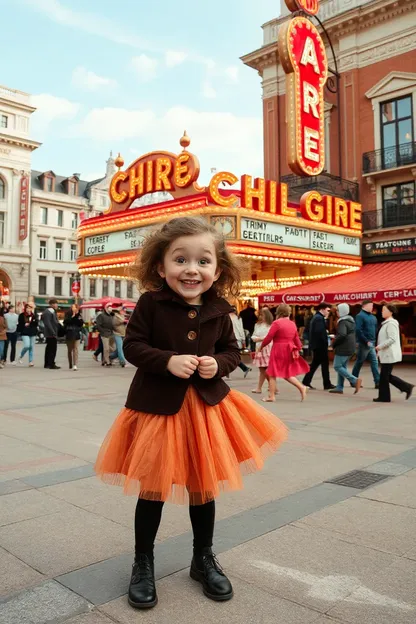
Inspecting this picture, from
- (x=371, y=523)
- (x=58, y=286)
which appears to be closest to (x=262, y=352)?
(x=371, y=523)

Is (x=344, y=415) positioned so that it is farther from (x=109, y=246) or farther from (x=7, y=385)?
(x=109, y=246)

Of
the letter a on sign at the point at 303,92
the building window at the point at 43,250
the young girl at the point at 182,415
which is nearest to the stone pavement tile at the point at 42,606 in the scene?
the young girl at the point at 182,415

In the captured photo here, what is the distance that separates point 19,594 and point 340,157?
2104cm

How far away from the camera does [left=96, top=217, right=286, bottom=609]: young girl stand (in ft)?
7.68

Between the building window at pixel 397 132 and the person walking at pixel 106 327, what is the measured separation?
11973mm

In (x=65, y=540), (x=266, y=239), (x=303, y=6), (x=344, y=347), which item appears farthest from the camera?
(x=303, y=6)

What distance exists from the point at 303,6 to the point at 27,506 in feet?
59.1

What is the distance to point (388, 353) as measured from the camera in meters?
8.40

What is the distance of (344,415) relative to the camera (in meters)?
7.41

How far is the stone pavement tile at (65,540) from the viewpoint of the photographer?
9.00 feet

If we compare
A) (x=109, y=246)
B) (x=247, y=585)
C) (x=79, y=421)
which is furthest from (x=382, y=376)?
(x=109, y=246)

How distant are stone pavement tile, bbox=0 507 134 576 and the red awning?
43.7ft

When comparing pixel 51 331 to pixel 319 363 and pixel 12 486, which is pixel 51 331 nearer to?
pixel 319 363

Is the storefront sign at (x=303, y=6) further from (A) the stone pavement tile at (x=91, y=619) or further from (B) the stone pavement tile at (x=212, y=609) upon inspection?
(A) the stone pavement tile at (x=91, y=619)
